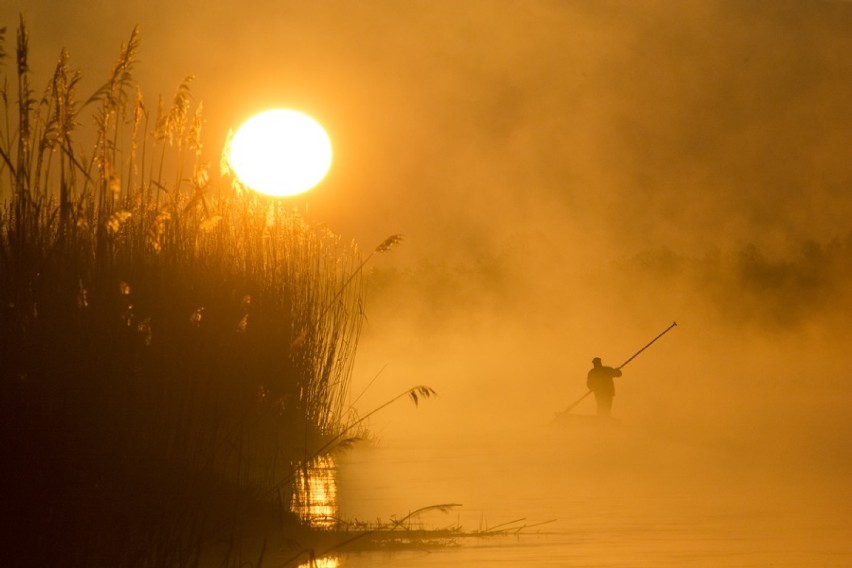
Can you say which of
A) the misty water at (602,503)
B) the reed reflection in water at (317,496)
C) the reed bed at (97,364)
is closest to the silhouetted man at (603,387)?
the misty water at (602,503)

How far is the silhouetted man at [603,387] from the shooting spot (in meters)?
20.7

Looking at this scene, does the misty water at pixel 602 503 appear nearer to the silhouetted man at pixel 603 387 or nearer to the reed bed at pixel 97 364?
the reed bed at pixel 97 364

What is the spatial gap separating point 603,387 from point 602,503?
35.1 ft

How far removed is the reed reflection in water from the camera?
8477mm

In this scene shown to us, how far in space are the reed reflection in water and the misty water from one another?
0.12m

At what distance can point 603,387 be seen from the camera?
2098cm

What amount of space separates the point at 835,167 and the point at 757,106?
7.80 m

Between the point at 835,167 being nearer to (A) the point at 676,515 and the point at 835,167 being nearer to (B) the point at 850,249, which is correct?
(B) the point at 850,249

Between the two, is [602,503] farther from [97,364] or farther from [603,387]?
[603,387]

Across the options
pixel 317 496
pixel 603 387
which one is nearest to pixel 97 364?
pixel 317 496

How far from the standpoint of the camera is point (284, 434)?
11.0 meters

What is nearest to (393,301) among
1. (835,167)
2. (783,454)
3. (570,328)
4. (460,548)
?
(570,328)

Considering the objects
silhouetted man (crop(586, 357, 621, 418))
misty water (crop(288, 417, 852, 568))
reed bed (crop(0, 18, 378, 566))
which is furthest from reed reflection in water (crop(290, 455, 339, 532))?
silhouetted man (crop(586, 357, 621, 418))

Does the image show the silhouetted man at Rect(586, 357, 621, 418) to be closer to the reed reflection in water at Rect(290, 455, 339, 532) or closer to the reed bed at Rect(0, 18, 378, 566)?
the reed reflection in water at Rect(290, 455, 339, 532)
